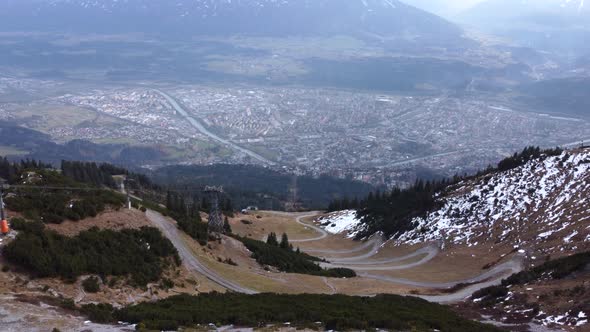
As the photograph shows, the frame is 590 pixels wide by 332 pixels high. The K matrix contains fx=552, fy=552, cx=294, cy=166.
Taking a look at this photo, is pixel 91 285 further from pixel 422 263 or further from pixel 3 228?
pixel 422 263

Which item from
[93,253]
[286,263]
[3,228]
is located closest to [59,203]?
[3,228]

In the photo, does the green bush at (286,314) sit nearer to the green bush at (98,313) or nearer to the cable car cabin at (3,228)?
the green bush at (98,313)

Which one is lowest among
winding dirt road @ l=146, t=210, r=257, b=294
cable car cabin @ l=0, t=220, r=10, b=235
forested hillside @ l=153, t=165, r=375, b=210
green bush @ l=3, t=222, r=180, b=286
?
forested hillside @ l=153, t=165, r=375, b=210

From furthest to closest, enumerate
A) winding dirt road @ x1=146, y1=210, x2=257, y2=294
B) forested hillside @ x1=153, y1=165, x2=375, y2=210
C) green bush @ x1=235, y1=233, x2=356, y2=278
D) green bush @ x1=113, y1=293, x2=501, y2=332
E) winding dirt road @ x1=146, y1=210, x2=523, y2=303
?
forested hillside @ x1=153, y1=165, x2=375, y2=210, green bush @ x1=235, y1=233, x2=356, y2=278, winding dirt road @ x1=146, y1=210, x2=523, y2=303, winding dirt road @ x1=146, y1=210, x2=257, y2=294, green bush @ x1=113, y1=293, x2=501, y2=332

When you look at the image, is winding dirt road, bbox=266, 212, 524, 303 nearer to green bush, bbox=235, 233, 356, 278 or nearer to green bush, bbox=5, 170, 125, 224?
green bush, bbox=235, 233, 356, 278

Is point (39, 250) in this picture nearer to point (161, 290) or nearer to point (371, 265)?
point (161, 290)

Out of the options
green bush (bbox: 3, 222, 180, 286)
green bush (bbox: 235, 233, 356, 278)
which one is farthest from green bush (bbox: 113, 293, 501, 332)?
green bush (bbox: 235, 233, 356, 278)

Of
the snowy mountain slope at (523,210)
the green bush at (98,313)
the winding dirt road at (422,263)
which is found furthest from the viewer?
the snowy mountain slope at (523,210)

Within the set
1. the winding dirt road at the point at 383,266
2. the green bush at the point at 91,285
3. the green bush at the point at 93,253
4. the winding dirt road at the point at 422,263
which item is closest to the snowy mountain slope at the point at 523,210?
the winding dirt road at the point at 422,263
